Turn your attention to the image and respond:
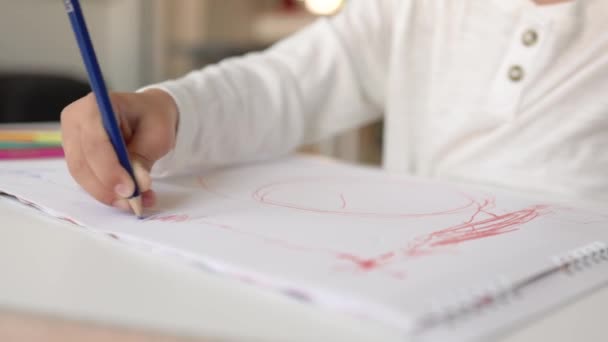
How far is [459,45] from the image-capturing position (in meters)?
0.67

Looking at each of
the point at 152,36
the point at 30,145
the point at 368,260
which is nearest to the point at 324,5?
the point at 152,36

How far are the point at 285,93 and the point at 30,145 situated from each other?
236 millimetres

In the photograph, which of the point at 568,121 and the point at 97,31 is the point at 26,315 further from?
the point at 97,31

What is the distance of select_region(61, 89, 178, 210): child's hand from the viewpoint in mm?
377

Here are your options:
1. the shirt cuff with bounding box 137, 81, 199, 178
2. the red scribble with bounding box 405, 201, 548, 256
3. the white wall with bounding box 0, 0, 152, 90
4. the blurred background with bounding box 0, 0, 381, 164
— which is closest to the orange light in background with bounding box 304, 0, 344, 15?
the blurred background with bounding box 0, 0, 381, 164

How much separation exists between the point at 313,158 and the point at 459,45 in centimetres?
20

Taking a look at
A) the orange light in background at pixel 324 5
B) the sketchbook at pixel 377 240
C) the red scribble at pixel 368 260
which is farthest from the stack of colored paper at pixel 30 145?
the orange light in background at pixel 324 5

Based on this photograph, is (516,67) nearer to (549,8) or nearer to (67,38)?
(549,8)

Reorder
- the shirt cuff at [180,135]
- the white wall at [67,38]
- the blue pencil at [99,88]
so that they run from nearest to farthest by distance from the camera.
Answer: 1. the blue pencil at [99,88]
2. the shirt cuff at [180,135]
3. the white wall at [67,38]

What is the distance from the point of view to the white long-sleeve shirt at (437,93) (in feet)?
1.86

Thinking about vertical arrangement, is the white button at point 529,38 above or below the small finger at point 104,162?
below

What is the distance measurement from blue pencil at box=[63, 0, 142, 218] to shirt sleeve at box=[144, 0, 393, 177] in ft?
0.32

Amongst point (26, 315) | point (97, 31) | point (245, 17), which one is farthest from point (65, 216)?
point (245, 17)

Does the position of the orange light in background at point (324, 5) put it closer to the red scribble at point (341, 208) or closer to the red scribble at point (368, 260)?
the red scribble at point (341, 208)
